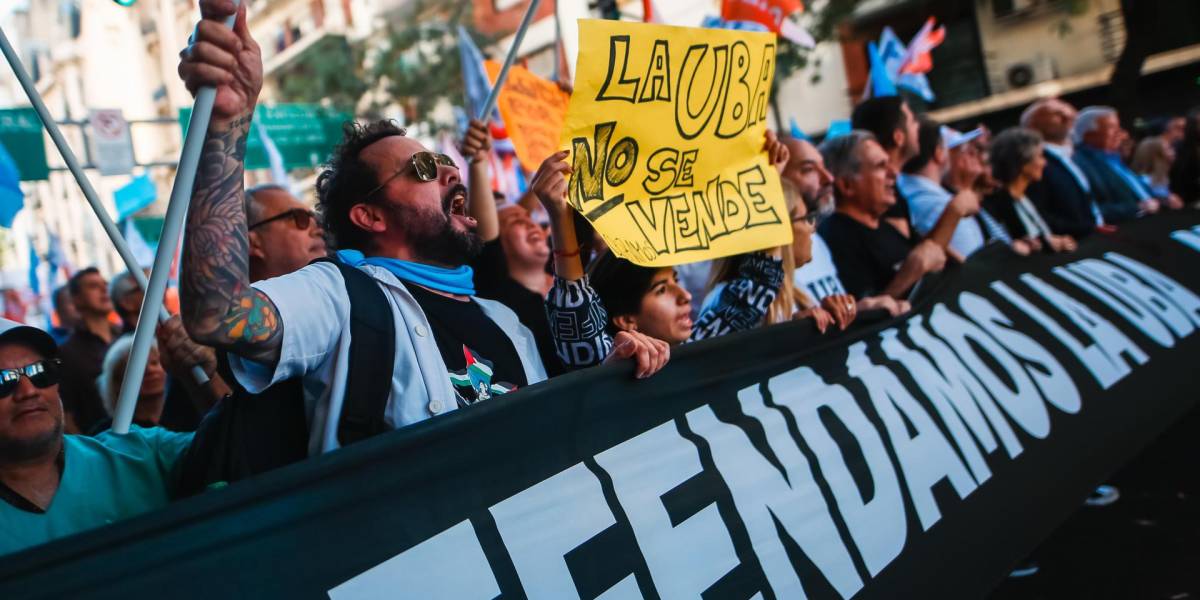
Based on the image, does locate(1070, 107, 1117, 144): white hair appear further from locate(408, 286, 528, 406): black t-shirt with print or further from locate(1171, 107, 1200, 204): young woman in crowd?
locate(408, 286, 528, 406): black t-shirt with print

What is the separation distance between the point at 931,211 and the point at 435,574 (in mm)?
3618

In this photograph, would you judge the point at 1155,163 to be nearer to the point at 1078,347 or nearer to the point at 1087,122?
the point at 1087,122

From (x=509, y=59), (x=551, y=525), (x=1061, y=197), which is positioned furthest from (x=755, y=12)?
(x=551, y=525)

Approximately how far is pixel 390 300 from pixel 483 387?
11.3 inches

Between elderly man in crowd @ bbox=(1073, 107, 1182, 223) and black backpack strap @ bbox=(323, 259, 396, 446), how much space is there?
5.69 meters

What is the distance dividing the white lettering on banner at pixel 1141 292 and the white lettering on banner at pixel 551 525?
3.51 m

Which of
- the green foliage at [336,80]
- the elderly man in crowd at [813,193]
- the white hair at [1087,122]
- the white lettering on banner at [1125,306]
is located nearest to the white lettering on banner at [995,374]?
the elderly man in crowd at [813,193]

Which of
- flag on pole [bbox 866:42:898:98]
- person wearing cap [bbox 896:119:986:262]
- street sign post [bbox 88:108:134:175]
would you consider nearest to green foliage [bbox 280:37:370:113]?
street sign post [bbox 88:108:134:175]

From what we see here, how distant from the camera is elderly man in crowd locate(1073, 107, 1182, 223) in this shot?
21.4ft

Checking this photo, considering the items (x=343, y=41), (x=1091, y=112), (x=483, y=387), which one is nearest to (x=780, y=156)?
(x=483, y=387)

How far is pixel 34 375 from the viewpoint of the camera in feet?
6.26

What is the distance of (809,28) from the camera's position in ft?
58.1

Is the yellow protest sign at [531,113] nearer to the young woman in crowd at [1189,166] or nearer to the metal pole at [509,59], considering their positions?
the metal pole at [509,59]

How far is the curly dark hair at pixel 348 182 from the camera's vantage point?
231cm
